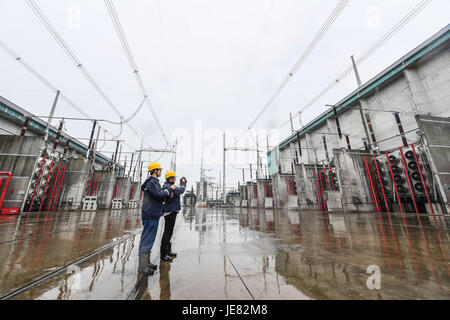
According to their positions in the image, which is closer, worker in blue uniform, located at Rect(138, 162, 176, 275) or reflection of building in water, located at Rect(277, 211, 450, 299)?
reflection of building in water, located at Rect(277, 211, 450, 299)

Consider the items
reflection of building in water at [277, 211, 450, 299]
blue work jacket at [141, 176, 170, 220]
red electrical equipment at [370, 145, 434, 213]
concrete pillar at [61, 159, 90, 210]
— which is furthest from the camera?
concrete pillar at [61, 159, 90, 210]

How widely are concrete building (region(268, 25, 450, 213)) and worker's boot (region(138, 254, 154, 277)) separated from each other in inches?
459

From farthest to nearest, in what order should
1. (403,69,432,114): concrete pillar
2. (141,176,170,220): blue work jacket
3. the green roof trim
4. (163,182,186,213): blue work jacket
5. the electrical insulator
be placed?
1. (403,69,432,114): concrete pillar
2. the green roof trim
3. the electrical insulator
4. (163,182,186,213): blue work jacket
5. (141,176,170,220): blue work jacket

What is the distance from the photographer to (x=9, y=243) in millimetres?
3182

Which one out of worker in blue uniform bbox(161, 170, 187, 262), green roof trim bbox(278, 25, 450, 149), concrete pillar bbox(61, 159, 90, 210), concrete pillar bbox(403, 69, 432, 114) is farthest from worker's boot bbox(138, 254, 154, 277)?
concrete pillar bbox(403, 69, 432, 114)

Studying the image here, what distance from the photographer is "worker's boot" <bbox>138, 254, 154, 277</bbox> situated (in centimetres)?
199

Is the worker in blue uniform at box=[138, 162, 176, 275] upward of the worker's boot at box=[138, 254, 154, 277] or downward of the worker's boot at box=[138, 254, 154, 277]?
upward

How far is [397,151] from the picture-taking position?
11.8 meters

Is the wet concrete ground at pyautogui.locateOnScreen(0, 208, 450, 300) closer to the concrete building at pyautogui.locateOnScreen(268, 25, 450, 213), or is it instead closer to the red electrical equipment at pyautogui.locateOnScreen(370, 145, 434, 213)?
the concrete building at pyautogui.locateOnScreen(268, 25, 450, 213)

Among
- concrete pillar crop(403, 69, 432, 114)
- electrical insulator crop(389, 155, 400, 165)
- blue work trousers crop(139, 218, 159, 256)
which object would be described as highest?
concrete pillar crop(403, 69, 432, 114)

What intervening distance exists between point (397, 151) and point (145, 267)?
1615 centimetres

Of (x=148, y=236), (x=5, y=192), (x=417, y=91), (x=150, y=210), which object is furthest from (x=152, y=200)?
(x=417, y=91)
